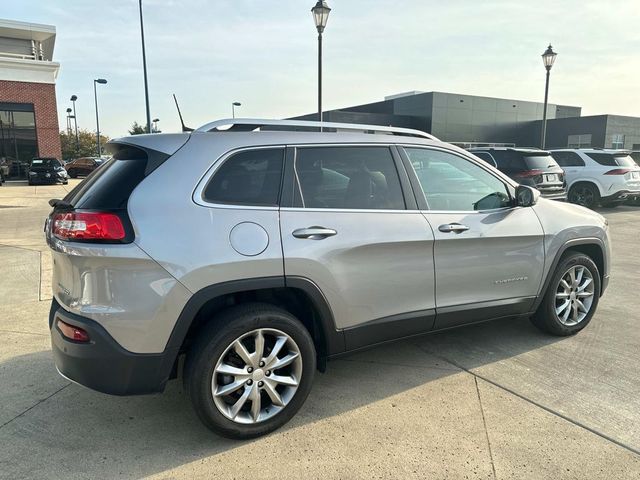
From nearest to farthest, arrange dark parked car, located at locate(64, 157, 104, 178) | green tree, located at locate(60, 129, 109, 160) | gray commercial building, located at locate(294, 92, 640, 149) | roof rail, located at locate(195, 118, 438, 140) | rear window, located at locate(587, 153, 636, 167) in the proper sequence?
roof rail, located at locate(195, 118, 438, 140)
rear window, located at locate(587, 153, 636, 167)
dark parked car, located at locate(64, 157, 104, 178)
gray commercial building, located at locate(294, 92, 640, 149)
green tree, located at locate(60, 129, 109, 160)

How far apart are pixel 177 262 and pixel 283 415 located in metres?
1.14

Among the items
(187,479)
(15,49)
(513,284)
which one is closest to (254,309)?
(187,479)

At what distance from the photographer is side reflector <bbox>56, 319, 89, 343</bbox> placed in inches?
101

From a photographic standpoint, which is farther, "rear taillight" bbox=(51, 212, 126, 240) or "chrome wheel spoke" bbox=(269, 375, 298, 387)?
"chrome wheel spoke" bbox=(269, 375, 298, 387)

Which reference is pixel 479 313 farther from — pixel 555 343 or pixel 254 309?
pixel 254 309

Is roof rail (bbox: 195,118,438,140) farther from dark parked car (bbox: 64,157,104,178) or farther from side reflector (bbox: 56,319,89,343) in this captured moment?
dark parked car (bbox: 64,157,104,178)

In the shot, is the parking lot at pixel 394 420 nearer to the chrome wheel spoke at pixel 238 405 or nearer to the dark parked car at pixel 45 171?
the chrome wheel spoke at pixel 238 405

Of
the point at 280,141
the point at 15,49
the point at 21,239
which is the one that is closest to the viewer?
the point at 280,141

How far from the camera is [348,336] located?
3170mm

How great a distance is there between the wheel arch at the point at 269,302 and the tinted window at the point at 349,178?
0.52 m

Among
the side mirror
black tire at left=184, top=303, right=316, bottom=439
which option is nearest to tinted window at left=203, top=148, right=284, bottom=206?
black tire at left=184, top=303, right=316, bottom=439

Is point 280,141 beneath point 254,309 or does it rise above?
above

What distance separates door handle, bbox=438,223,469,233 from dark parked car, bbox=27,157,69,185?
25.1m

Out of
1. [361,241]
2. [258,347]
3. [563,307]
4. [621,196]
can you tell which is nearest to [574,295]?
[563,307]
